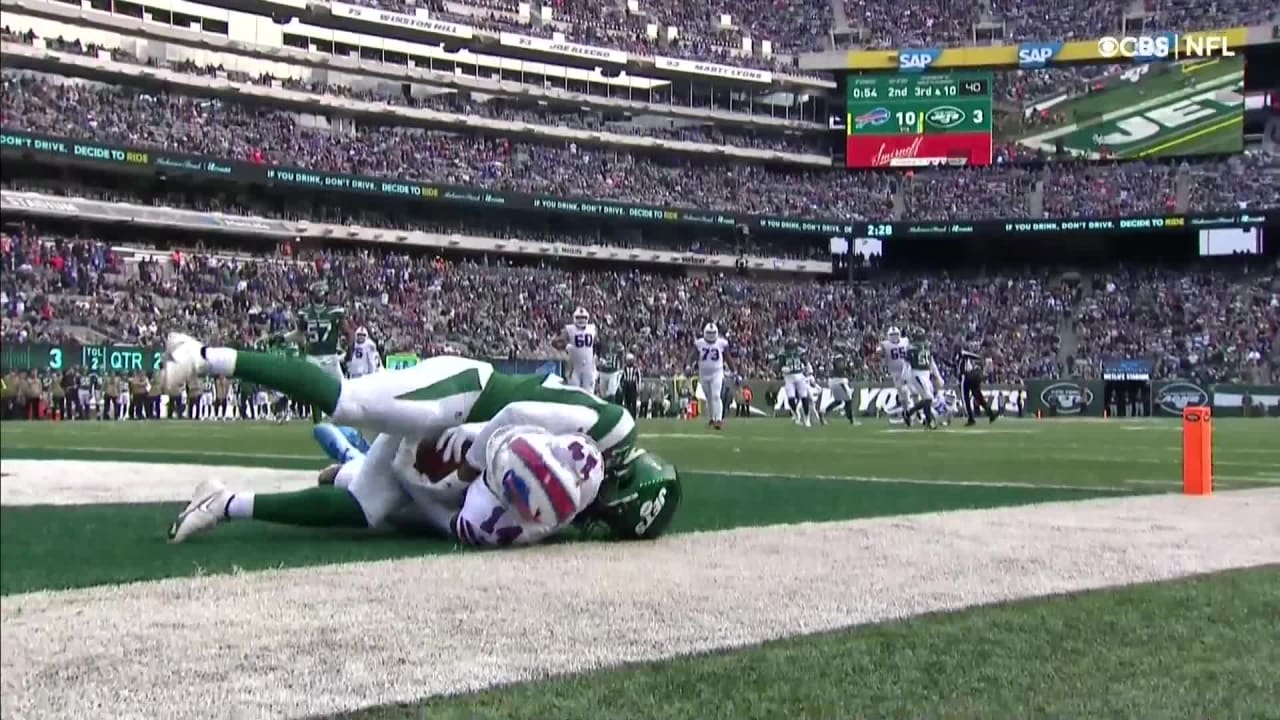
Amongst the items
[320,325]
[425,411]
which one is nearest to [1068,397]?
[320,325]

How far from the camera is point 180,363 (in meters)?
2.56

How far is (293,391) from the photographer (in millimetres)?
3344

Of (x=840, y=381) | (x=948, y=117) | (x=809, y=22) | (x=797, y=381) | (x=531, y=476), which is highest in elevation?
(x=809, y=22)

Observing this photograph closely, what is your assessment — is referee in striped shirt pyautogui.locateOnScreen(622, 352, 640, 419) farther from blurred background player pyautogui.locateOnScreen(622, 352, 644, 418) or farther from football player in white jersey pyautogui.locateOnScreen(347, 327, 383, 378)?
football player in white jersey pyautogui.locateOnScreen(347, 327, 383, 378)

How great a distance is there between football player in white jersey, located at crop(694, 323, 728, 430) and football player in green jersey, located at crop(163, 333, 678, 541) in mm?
11457

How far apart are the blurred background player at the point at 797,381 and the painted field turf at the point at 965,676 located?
47.4 feet

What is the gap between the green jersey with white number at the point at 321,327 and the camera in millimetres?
9320

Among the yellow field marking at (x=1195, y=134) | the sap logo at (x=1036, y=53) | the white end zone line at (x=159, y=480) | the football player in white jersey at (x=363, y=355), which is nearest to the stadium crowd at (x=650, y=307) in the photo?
the football player in white jersey at (x=363, y=355)

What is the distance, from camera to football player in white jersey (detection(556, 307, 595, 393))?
43.3 feet

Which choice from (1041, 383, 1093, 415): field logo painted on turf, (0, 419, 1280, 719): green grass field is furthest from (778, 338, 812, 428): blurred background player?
(0, 419, 1280, 719): green grass field

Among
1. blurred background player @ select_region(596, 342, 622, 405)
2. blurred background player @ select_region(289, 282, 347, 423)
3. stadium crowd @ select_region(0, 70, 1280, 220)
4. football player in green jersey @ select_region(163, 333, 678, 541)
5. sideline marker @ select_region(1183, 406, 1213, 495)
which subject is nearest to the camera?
football player in green jersey @ select_region(163, 333, 678, 541)

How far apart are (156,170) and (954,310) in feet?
67.5
